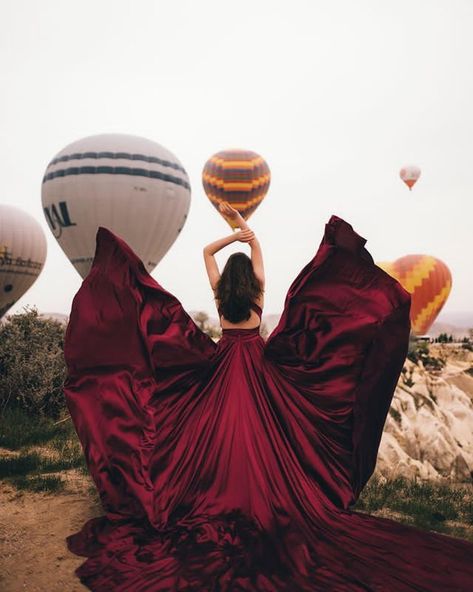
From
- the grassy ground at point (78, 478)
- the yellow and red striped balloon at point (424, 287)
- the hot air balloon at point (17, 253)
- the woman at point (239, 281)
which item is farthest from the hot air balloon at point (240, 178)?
the woman at point (239, 281)

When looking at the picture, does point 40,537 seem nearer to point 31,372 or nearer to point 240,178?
point 31,372

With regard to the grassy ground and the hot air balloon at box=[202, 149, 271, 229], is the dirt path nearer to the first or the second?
the grassy ground

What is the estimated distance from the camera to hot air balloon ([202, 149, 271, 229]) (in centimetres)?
3097

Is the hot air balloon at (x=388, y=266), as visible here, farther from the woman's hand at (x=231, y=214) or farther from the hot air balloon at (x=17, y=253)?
the woman's hand at (x=231, y=214)

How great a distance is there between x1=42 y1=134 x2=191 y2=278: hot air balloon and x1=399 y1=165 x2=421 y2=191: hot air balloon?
2313cm

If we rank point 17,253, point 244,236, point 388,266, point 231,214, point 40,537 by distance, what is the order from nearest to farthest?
point 40,537, point 244,236, point 231,214, point 17,253, point 388,266

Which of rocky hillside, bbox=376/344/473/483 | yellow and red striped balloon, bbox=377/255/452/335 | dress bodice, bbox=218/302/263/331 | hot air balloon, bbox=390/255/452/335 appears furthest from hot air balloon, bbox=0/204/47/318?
dress bodice, bbox=218/302/263/331

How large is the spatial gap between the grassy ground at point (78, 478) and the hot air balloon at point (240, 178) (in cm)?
2463

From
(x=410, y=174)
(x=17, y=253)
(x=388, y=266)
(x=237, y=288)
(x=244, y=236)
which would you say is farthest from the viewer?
(x=410, y=174)

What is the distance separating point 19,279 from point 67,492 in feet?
75.4

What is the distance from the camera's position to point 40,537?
3.90m

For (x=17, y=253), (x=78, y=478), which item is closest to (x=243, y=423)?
(x=78, y=478)

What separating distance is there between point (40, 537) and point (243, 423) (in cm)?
172

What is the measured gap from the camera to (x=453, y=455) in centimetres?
1139
